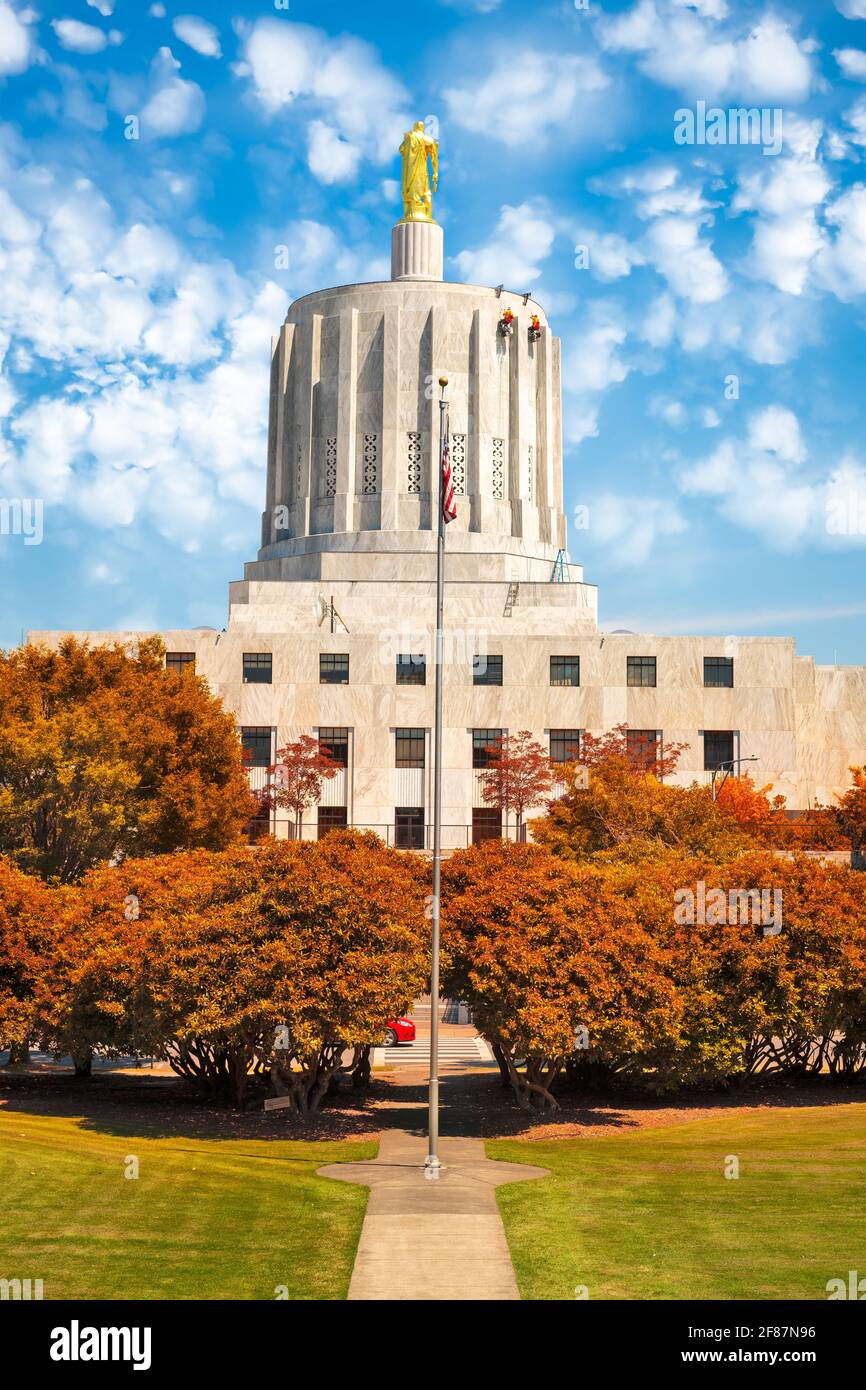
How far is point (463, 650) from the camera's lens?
252ft

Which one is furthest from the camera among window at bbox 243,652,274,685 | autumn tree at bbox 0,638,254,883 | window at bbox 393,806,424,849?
window at bbox 243,652,274,685

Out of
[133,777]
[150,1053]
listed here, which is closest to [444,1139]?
[150,1053]

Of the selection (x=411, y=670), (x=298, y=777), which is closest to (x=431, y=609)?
(x=411, y=670)

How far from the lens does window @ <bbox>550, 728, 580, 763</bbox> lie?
3017 inches

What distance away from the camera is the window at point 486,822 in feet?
243

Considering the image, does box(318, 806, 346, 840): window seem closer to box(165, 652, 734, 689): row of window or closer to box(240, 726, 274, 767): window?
box(240, 726, 274, 767): window

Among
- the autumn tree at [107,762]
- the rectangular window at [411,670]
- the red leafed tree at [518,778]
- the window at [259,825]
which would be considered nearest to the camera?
the autumn tree at [107,762]

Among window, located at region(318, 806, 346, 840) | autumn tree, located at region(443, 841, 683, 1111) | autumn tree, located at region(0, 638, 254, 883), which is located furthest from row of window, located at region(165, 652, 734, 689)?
autumn tree, located at region(443, 841, 683, 1111)

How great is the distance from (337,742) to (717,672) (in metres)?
21.1

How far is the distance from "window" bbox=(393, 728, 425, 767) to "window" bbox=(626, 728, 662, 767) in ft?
35.4

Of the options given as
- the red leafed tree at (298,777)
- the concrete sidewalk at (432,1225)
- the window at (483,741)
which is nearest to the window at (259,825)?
the red leafed tree at (298,777)

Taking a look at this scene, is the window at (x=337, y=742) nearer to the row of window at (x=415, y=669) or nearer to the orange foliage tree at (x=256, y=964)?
the row of window at (x=415, y=669)

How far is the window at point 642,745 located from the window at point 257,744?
18.7 m

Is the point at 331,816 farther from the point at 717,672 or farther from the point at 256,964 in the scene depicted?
the point at 256,964
